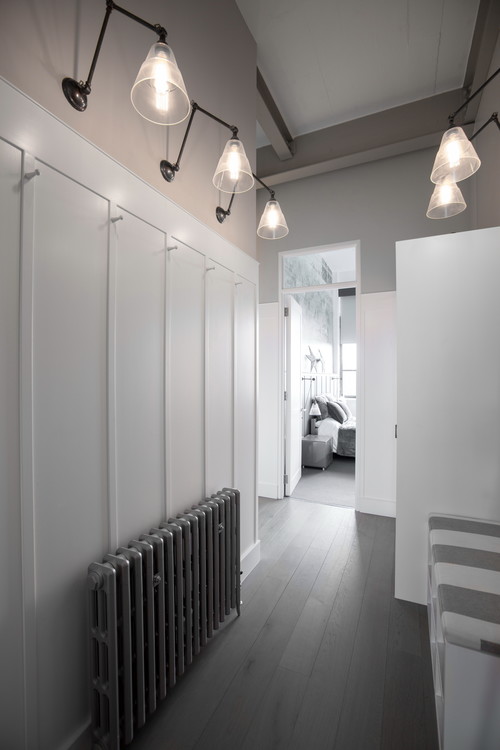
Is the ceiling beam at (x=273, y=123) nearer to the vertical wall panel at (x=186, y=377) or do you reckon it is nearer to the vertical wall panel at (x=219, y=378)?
the vertical wall panel at (x=219, y=378)

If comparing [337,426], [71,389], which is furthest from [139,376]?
[337,426]

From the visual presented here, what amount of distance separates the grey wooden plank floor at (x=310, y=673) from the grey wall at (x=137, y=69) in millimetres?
2206

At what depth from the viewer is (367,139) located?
3273 mm

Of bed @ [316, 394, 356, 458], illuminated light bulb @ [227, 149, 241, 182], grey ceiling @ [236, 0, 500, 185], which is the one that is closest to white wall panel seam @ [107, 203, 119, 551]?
illuminated light bulb @ [227, 149, 241, 182]

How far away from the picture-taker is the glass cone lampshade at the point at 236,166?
5.26ft

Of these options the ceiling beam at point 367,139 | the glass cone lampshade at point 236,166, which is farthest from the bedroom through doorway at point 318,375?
the glass cone lampshade at point 236,166

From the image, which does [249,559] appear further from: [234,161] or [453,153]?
[453,153]

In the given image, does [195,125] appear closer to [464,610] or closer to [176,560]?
[176,560]

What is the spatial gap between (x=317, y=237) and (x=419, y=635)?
11.4 feet

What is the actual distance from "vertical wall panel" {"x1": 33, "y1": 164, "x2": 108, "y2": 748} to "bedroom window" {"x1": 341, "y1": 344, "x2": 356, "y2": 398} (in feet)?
23.2

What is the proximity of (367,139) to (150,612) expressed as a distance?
396 centimetres

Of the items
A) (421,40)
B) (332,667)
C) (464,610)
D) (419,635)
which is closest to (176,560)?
(332,667)

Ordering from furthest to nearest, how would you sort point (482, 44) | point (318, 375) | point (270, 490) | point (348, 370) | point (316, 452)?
point (348, 370) < point (318, 375) < point (316, 452) < point (270, 490) < point (482, 44)

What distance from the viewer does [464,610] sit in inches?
49.2
